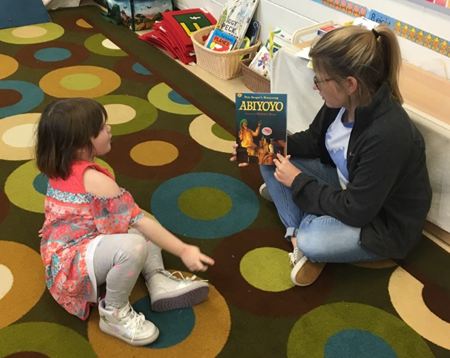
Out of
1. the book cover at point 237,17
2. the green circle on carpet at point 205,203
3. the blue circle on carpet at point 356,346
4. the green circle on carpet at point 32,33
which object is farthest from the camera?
the green circle on carpet at point 32,33

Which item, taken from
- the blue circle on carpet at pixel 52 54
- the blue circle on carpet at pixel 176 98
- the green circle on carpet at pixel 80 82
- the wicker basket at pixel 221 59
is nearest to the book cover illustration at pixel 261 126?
the blue circle on carpet at pixel 176 98

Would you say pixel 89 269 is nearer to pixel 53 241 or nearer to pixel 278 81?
pixel 53 241

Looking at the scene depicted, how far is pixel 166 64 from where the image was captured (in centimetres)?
258

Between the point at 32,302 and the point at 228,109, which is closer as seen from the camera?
the point at 32,302

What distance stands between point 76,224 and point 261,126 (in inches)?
24.9

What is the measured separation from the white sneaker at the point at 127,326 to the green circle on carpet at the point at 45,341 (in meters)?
0.08

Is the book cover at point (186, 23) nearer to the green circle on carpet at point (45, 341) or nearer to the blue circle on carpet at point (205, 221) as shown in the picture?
the blue circle on carpet at point (205, 221)

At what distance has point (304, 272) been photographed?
1330mm

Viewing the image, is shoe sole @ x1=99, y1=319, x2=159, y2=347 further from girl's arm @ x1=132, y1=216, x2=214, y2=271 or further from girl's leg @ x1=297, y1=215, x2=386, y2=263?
girl's leg @ x1=297, y1=215, x2=386, y2=263

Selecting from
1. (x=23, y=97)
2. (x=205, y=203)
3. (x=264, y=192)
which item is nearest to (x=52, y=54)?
(x=23, y=97)

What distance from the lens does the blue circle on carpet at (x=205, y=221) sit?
5.05ft

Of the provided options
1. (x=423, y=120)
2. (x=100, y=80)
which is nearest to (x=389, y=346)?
(x=423, y=120)

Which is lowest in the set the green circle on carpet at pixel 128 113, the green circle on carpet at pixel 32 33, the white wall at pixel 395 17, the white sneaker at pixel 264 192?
the green circle on carpet at pixel 32 33

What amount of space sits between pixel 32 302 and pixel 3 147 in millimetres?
857
